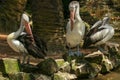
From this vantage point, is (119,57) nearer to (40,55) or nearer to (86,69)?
(86,69)

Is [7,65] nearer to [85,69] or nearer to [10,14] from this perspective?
[85,69]

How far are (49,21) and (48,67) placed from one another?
10.1ft

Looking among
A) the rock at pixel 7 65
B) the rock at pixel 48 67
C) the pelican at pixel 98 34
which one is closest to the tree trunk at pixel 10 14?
the pelican at pixel 98 34

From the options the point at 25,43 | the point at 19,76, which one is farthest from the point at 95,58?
the point at 19,76

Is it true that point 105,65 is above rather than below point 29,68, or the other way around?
below

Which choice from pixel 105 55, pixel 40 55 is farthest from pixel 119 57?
pixel 40 55

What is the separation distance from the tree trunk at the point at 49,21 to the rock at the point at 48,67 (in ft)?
8.77

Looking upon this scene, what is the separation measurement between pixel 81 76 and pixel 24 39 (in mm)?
1990

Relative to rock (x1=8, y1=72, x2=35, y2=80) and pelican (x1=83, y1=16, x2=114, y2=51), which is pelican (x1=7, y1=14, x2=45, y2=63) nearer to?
rock (x1=8, y1=72, x2=35, y2=80)

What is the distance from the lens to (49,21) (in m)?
12.6

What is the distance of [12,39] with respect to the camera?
10.2 metres

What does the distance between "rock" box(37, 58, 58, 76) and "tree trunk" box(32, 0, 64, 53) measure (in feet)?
8.77

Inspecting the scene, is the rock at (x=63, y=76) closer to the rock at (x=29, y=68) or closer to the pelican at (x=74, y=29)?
the rock at (x=29, y=68)

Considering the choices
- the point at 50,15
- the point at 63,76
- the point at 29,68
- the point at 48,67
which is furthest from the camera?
the point at 50,15
